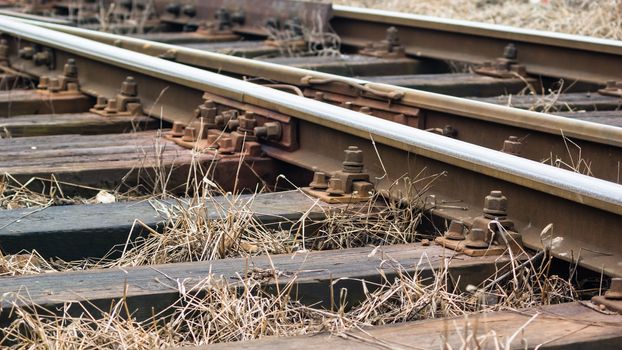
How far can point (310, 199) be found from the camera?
4.04m

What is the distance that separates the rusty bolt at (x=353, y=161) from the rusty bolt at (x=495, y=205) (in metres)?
0.71

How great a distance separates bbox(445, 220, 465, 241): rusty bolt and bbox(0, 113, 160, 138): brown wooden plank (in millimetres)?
2399

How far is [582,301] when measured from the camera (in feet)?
9.89

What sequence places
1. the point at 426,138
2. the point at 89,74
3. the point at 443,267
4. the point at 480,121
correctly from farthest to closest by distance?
the point at 89,74 → the point at 480,121 → the point at 426,138 → the point at 443,267

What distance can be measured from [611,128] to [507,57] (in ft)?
9.91

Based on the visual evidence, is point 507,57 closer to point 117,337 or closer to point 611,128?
point 611,128

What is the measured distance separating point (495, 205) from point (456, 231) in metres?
0.15

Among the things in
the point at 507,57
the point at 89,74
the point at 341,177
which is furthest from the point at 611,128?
the point at 89,74

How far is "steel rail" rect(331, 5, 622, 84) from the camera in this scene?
6.35 m

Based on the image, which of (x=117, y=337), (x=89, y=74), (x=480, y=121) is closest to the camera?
(x=117, y=337)

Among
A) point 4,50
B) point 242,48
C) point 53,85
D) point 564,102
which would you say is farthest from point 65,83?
point 564,102

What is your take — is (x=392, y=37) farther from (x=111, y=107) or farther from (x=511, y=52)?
(x=111, y=107)

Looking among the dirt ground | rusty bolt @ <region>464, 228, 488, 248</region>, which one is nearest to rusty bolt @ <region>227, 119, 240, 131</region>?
rusty bolt @ <region>464, 228, 488, 248</region>

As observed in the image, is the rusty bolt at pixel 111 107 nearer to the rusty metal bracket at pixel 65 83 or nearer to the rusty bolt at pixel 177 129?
the rusty metal bracket at pixel 65 83
